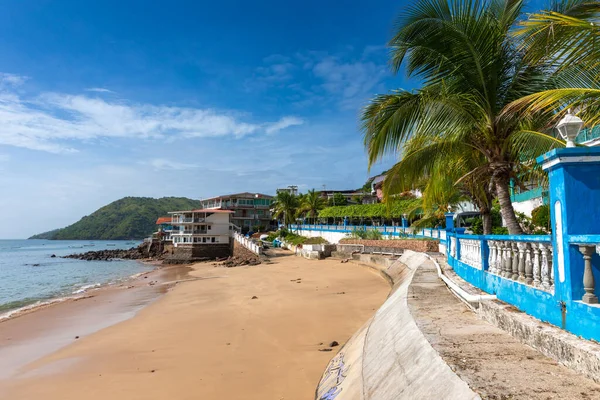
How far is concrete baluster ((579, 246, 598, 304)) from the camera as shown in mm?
Answer: 3256

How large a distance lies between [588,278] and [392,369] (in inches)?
81.7

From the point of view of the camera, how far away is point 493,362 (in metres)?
3.41

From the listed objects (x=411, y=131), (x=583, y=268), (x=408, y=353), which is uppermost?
(x=411, y=131)

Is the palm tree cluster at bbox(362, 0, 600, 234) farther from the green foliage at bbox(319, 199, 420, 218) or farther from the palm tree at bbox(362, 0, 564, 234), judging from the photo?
the green foliage at bbox(319, 199, 420, 218)

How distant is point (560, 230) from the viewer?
362 centimetres

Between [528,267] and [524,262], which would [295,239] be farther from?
[528,267]

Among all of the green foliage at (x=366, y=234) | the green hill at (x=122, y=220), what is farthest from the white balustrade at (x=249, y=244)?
the green hill at (x=122, y=220)

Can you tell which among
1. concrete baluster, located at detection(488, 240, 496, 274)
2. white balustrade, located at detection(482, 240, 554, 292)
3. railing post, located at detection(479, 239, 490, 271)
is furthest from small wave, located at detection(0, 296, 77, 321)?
white balustrade, located at detection(482, 240, 554, 292)

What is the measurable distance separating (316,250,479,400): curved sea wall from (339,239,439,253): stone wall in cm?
1366

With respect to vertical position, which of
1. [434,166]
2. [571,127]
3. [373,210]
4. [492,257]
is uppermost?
[373,210]

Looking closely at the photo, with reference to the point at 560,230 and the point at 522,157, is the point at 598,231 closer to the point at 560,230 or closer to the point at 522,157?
the point at 560,230

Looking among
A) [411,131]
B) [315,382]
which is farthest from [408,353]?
[411,131]

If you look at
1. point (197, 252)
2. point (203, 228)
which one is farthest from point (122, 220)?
point (197, 252)

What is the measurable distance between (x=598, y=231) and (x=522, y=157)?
488 cm
